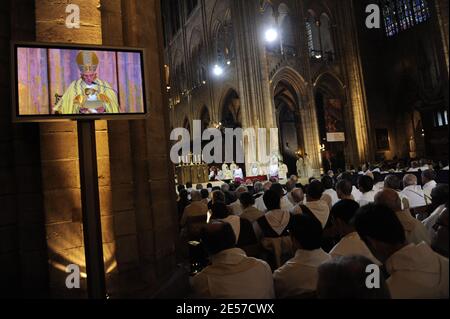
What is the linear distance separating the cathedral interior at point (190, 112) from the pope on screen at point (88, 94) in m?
0.32

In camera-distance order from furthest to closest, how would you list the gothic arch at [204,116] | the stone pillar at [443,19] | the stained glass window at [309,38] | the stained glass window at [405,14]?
1. the gothic arch at [204,116]
2. the stained glass window at [405,14]
3. the stained glass window at [309,38]
4. the stone pillar at [443,19]

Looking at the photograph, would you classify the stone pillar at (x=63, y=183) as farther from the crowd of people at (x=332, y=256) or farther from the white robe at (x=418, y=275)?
the white robe at (x=418, y=275)

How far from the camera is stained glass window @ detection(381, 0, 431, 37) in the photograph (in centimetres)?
2420

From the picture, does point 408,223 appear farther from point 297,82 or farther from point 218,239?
point 297,82

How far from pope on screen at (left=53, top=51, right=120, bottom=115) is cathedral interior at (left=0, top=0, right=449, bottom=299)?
32cm

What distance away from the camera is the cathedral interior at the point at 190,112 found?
287cm

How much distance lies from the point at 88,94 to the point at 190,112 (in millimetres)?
26333

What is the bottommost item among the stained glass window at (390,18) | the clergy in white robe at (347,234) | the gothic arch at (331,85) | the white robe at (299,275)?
the white robe at (299,275)

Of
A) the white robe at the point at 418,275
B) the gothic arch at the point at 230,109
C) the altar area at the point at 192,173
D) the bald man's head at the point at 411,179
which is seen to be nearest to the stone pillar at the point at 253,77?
the altar area at the point at 192,173

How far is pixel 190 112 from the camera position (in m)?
28.5

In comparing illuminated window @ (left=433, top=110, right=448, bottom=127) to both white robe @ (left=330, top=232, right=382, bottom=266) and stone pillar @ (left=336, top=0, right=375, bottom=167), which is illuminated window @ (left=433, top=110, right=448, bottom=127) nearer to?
stone pillar @ (left=336, top=0, right=375, bottom=167)

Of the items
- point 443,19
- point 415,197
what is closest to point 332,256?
point 443,19
